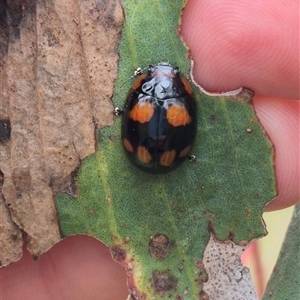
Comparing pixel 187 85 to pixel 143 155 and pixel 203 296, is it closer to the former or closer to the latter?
pixel 143 155

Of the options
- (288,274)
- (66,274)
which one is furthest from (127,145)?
(288,274)

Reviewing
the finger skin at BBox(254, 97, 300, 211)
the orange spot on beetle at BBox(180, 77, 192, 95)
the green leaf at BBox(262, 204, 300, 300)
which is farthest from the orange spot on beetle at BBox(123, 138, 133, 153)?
the green leaf at BBox(262, 204, 300, 300)

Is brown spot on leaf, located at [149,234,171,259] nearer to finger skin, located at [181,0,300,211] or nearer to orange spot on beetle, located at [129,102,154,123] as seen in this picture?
orange spot on beetle, located at [129,102,154,123]

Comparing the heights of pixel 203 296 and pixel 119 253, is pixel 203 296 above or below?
below

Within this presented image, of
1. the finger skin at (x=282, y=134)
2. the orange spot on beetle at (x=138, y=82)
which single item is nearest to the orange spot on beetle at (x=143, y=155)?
the orange spot on beetle at (x=138, y=82)

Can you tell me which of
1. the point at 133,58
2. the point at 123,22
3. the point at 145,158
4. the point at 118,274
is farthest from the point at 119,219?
the point at 123,22

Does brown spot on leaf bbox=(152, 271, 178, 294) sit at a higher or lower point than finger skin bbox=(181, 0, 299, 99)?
lower

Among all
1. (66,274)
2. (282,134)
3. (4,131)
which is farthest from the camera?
(66,274)
